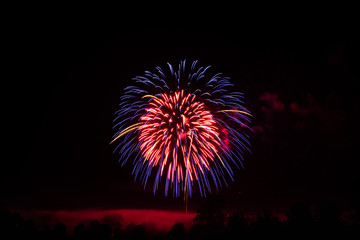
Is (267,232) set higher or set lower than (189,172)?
lower

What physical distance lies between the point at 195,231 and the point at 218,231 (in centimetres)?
325

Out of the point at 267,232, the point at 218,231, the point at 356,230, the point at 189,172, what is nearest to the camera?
the point at 189,172

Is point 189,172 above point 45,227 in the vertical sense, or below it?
above

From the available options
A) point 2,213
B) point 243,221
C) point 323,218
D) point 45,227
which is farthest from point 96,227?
point 323,218

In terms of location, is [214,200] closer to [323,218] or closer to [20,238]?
[323,218]

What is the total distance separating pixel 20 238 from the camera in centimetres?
3316

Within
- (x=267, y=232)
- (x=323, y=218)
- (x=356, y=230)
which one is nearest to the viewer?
(x=356, y=230)

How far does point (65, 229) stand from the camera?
3297cm

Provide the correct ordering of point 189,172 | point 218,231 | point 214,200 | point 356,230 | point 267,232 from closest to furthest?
point 189,172 → point 356,230 → point 267,232 → point 218,231 → point 214,200

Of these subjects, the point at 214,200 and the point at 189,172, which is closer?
the point at 189,172

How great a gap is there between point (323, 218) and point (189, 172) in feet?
60.1

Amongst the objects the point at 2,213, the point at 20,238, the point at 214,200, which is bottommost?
the point at 20,238

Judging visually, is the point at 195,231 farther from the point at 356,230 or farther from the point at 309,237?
the point at 356,230

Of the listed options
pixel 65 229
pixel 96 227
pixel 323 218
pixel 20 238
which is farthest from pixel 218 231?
pixel 20 238
